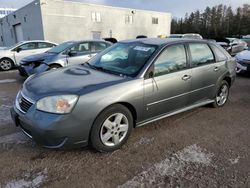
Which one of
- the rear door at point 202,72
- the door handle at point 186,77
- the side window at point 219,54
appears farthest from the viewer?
the side window at point 219,54

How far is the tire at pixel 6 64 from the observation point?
31.1 ft

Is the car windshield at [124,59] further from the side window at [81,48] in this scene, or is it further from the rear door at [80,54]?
the side window at [81,48]

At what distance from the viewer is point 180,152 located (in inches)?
117

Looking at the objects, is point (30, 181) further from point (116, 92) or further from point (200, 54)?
point (200, 54)

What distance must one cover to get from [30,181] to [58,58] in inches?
203

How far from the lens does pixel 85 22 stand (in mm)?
25156

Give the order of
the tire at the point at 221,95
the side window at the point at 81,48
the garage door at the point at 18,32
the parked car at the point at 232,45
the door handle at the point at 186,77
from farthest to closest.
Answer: the garage door at the point at 18,32, the parked car at the point at 232,45, the side window at the point at 81,48, the tire at the point at 221,95, the door handle at the point at 186,77

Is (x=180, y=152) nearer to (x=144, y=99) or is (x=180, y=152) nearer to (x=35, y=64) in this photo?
(x=144, y=99)

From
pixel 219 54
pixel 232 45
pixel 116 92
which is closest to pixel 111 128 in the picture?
pixel 116 92

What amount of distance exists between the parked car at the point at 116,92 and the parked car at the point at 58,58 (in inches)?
131

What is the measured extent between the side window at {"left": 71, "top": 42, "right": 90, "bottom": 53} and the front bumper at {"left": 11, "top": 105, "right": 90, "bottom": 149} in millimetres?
5164

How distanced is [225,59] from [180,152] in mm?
2621

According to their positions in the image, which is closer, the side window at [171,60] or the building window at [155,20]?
the side window at [171,60]

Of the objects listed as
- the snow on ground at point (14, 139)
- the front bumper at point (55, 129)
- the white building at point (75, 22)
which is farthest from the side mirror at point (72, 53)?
the white building at point (75, 22)
